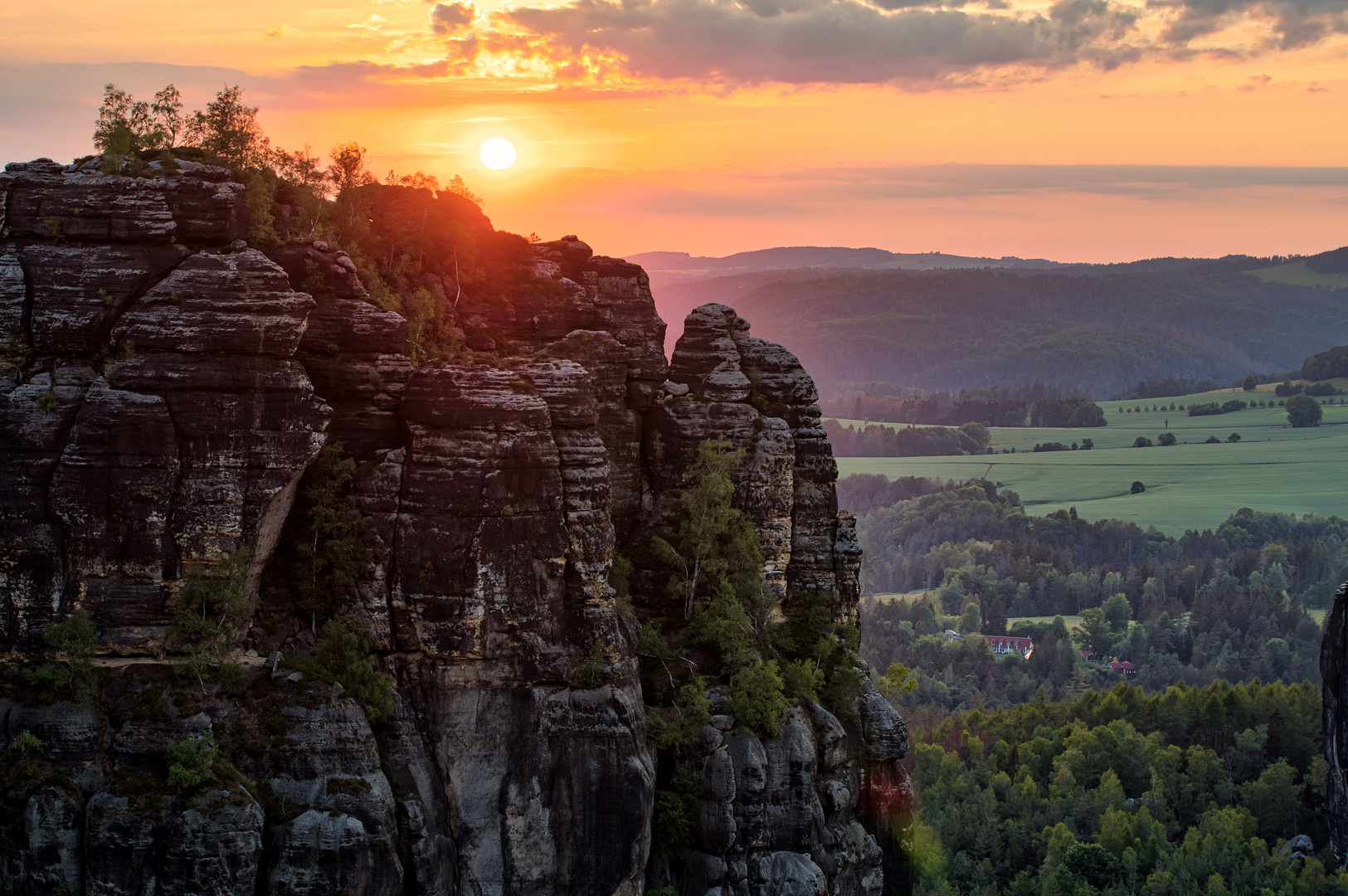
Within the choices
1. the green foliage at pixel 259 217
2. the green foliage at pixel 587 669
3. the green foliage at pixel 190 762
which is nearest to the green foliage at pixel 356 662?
the green foliage at pixel 190 762

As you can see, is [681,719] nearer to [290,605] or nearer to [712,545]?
[712,545]

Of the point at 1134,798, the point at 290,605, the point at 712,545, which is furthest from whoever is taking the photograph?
the point at 1134,798

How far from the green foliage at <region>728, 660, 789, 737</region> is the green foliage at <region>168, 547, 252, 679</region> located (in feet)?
62.9

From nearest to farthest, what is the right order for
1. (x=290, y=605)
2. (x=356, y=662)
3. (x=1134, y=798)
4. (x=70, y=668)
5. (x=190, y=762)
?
1. (x=190, y=762)
2. (x=70, y=668)
3. (x=356, y=662)
4. (x=290, y=605)
5. (x=1134, y=798)

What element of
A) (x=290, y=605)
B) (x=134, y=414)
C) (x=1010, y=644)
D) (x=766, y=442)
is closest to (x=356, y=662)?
(x=290, y=605)

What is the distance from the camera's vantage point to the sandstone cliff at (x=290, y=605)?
40375 mm

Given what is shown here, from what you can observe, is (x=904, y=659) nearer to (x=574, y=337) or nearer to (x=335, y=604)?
(x=574, y=337)

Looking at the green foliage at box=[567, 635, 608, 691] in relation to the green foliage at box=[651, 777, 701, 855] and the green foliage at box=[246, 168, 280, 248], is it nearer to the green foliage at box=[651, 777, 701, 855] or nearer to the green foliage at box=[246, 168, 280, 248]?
the green foliage at box=[651, 777, 701, 855]

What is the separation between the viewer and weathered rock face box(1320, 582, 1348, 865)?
7362 centimetres

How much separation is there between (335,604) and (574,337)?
16.3m

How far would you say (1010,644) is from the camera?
168 meters

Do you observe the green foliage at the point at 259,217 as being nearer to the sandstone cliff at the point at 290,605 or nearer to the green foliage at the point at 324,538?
the sandstone cliff at the point at 290,605

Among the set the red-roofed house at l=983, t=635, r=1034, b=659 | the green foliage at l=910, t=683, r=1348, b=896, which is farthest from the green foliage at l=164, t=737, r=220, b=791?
the red-roofed house at l=983, t=635, r=1034, b=659

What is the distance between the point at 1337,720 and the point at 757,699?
41.8 metres
